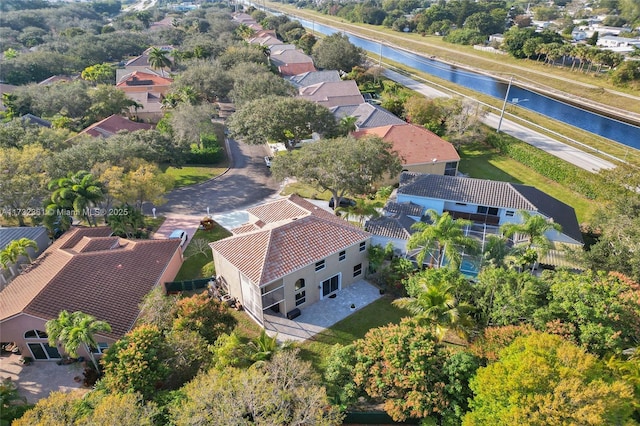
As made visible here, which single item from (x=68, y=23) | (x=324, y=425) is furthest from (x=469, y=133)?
(x=68, y=23)

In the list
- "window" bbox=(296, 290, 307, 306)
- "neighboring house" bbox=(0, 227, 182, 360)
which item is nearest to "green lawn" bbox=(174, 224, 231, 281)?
"neighboring house" bbox=(0, 227, 182, 360)

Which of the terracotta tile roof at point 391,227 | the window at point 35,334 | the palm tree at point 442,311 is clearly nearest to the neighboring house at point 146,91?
the terracotta tile roof at point 391,227

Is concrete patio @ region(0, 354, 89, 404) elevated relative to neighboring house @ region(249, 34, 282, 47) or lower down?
lower down

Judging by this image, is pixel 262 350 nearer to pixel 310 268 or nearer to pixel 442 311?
pixel 310 268

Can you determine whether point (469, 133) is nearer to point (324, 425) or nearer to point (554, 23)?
point (324, 425)

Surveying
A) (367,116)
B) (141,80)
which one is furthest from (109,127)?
(367,116)

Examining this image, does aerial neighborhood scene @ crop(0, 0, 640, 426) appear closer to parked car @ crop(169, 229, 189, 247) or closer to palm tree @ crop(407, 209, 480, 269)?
palm tree @ crop(407, 209, 480, 269)
